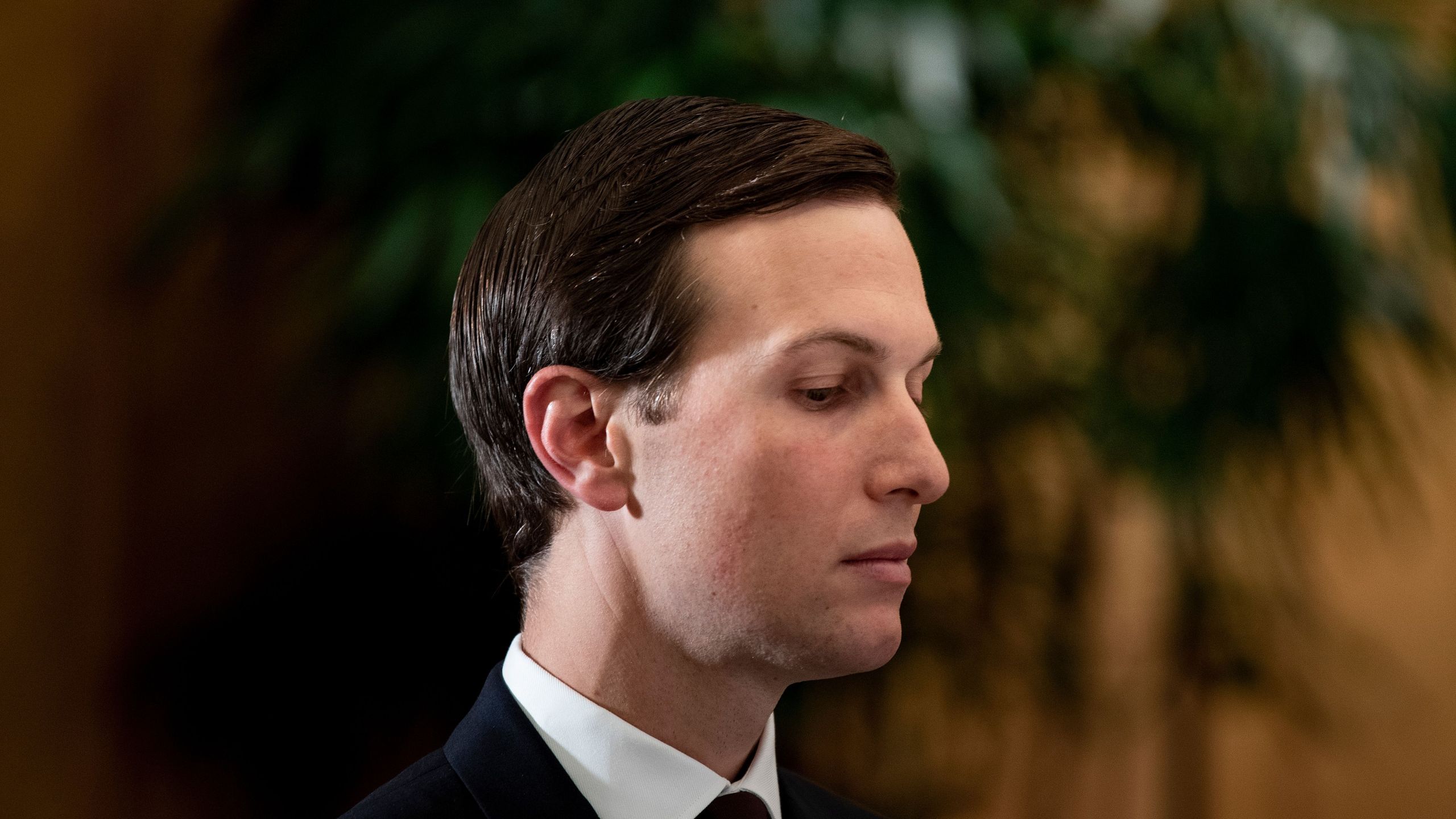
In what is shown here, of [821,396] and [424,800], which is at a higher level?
[821,396]

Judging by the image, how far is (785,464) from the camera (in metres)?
0.81

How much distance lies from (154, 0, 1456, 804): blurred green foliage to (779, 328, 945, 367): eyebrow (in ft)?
2.24

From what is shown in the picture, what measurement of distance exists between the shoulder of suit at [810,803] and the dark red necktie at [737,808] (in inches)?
4.3

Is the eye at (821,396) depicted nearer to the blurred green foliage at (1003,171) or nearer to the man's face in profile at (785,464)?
the man's face in profile at (785,464)

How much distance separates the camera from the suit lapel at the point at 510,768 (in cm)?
83

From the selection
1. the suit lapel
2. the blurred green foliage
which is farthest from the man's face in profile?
the blurred green foliage

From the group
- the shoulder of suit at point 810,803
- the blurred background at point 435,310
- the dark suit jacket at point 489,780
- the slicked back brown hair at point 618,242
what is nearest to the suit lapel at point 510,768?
the dark suit jacket at point 489,780

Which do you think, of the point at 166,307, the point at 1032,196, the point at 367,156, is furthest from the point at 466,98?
the point at 1032,196

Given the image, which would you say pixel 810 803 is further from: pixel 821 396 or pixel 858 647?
pixel 821 396


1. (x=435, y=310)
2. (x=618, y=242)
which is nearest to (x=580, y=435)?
(x=618, y=242)

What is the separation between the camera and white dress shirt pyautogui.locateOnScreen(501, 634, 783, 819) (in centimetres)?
84

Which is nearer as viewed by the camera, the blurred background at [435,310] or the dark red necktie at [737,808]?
the dark red necktie at [737,808]

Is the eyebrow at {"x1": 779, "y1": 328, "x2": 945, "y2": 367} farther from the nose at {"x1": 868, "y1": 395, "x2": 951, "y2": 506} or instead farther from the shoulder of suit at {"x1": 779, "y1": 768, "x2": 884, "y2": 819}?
the shoulder of suit at {"x1": 779, "y1": 768, "x2": 884, "y2": 819}

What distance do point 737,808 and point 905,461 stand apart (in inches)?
10.0
